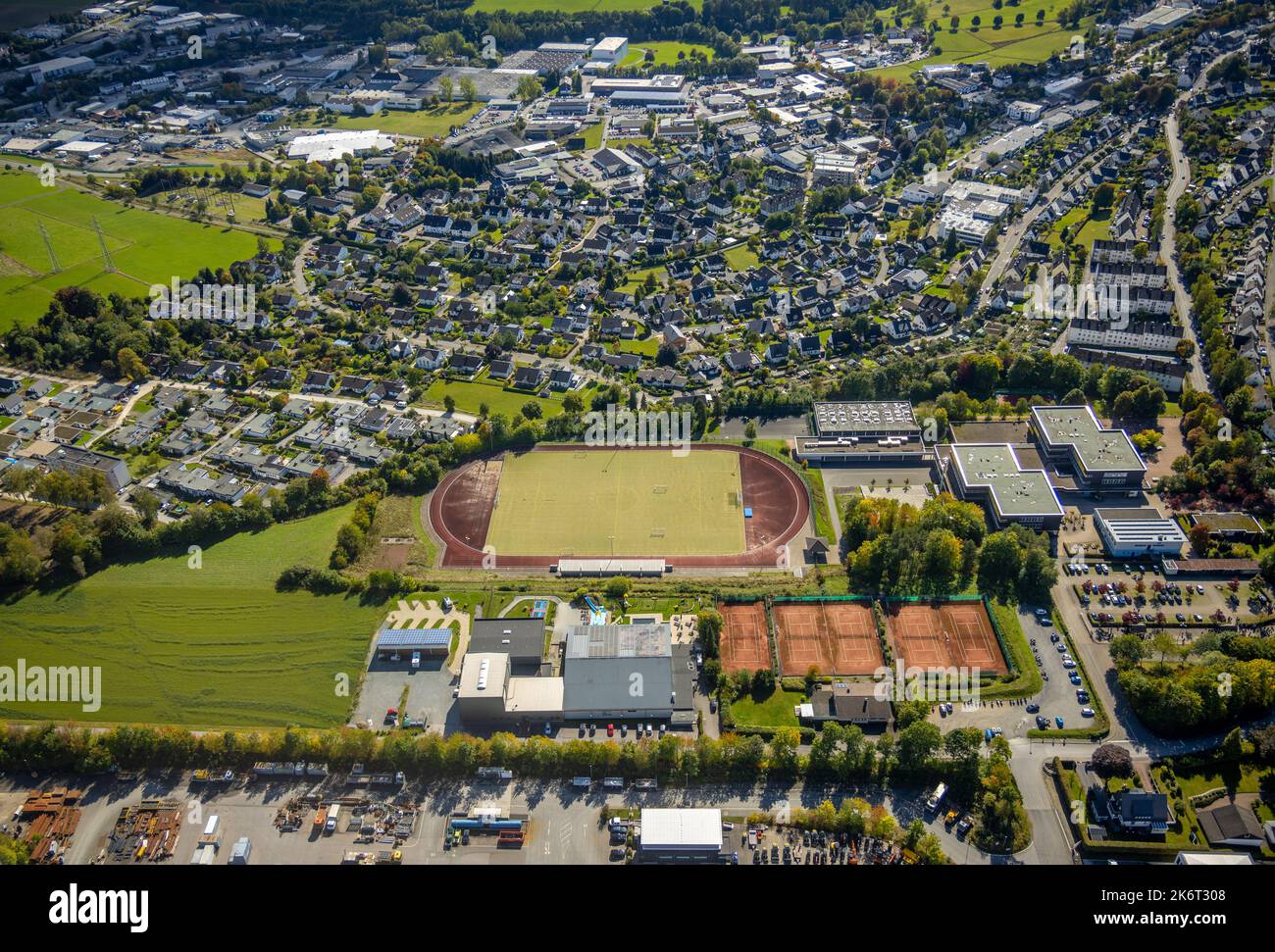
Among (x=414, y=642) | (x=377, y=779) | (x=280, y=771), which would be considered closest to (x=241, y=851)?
(x=280, y=771)

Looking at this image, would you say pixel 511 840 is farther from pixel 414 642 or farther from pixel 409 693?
pixel 414 642

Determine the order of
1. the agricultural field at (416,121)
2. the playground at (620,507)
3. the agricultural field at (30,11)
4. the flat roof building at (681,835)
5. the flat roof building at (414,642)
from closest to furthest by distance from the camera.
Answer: the flat roof building at (681,835) → the flat roof building at (414,642) → the playground at (620,507) → the agricultural field at (416,121) → the agricultural field at (30,11)

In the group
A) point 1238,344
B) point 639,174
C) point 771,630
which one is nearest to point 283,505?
point 771,630

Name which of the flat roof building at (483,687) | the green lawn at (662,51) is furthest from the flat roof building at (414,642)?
the green lawn at (662,51)

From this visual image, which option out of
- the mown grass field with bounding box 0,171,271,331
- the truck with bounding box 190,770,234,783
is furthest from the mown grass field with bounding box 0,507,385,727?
the mown grass field with bounding box 0,171,271,331

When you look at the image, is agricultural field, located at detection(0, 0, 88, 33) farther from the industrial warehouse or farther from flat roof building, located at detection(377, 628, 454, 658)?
A: the industrial warehouse

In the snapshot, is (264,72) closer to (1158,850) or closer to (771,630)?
(771,630)
